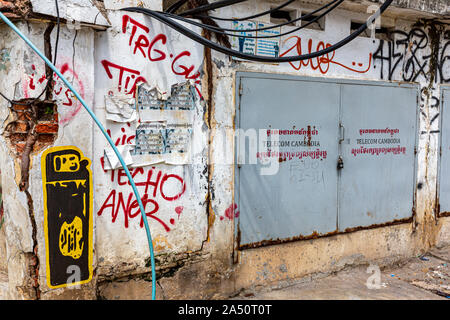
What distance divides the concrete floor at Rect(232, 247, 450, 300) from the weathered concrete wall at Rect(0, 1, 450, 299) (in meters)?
0.13

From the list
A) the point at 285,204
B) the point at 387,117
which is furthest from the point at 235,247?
the point at 387,117

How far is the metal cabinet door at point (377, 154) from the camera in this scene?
4.84 m

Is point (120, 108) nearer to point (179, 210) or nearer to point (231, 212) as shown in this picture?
point (179, 210)

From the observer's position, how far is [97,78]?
343 centimetres

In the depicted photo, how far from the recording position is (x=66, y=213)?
3297 mm

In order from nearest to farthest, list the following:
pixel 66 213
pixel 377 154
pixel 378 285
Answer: pixel 66 213 → pixel 378 285 → pixel 377 154

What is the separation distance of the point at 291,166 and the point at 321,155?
0.43 m

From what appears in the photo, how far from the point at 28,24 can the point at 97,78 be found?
2.05 feet

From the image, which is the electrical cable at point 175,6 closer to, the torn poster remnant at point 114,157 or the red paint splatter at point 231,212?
the torn poster remnant at point 114,157

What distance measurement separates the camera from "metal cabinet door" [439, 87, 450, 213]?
5.69 m

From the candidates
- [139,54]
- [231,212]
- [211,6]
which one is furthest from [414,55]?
[139,54]

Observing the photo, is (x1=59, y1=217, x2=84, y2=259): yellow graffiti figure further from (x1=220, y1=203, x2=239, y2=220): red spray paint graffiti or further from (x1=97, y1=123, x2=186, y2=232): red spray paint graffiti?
(x1=220, y1=203, x2=239, y2=220): red spray paint graffiti

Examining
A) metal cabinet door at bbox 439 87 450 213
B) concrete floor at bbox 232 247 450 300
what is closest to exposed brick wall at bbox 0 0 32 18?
concrete floor at bbox 232 247 450 300

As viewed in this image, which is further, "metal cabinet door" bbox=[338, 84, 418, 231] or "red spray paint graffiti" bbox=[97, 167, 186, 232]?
"metal cabinet door" bbox=[338, 84, 418, 231]
